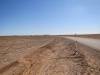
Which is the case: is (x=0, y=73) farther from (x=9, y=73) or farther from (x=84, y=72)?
(x=84, y=72)

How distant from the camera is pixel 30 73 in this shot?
832 cm

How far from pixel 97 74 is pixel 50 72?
7.52 ft

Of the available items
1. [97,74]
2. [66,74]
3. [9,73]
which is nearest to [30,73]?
[9,73]

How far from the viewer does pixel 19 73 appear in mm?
8461

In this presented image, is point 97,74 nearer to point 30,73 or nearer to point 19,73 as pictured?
point 30,73

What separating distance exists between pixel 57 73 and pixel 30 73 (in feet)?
4.38

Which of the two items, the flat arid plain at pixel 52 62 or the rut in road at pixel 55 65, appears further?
the flat arid plain at pixel 52 62

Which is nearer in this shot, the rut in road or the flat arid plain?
the rut in road

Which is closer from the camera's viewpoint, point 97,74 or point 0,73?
point 97,74

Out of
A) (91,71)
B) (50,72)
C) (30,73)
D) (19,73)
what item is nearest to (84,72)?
(91,71)

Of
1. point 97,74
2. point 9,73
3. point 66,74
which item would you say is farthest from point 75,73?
point 9,73

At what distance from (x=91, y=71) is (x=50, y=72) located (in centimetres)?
204

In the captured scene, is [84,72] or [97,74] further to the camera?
[84,72]

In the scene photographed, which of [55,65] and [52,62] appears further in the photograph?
[52,62]
